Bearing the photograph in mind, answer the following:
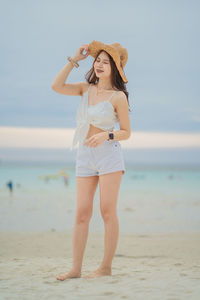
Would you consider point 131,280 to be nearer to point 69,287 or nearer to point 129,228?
point 69,287

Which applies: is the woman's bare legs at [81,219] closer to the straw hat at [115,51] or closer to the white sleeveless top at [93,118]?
the white sleeveless top at [93,118]

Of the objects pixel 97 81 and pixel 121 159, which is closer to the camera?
pixel 121 159

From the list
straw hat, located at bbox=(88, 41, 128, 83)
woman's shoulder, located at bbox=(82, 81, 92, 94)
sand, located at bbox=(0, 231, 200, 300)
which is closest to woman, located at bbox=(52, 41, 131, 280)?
straw hat, located at bbox=(88, 41, 128, 83)

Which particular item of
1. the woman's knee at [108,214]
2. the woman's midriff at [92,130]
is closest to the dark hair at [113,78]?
the woman's midriff at [92,130]

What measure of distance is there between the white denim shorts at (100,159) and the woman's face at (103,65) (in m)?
0.71

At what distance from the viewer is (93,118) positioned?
159 inches

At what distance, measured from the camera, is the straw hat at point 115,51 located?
4.04m

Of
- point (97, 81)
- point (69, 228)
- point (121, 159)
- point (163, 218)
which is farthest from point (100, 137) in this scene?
point (163, 218)

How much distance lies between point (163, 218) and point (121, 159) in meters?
7.71

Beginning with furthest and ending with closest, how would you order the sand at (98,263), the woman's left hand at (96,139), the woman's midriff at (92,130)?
the woman's midriff at (92,130) → the woman's left hand at (96,139) → the sand at (98,263)

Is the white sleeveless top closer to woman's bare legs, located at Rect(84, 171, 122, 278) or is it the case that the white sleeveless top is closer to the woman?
the woman

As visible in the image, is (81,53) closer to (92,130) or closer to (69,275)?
(92,130)

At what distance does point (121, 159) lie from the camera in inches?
159

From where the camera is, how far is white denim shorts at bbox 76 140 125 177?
396cm
